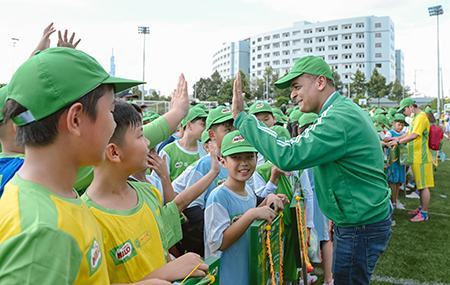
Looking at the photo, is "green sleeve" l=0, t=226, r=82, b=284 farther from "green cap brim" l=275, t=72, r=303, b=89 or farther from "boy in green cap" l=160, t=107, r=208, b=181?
"boy in green cap" l=160, t=107, r=208, b=181

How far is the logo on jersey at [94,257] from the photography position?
4.19 feet

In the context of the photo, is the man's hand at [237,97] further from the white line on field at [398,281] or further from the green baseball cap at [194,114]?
the white line on field at [398,281]

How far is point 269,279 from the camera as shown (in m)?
2.91

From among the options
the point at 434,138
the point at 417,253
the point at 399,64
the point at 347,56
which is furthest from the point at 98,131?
the point at 399,64

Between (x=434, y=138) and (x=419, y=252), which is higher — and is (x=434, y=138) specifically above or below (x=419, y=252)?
above

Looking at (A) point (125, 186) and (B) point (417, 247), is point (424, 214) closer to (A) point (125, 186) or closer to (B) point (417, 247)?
(B) point (417, 247)

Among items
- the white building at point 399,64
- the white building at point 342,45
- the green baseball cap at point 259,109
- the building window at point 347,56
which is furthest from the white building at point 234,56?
the green baseball cap at point 259,109

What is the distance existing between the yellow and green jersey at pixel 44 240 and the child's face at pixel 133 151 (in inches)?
25.1

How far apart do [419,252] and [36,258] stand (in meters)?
6.45

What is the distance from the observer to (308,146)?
286 centimetres

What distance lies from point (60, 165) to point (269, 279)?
6.61 feet

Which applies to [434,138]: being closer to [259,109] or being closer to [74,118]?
[259,109]

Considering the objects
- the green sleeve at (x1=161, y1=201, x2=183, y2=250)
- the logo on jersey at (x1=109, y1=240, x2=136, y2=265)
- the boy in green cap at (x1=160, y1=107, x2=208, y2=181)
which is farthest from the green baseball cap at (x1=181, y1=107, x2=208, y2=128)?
the logo on jersey at (x1=109, y1=240, x2=136, y2=265)

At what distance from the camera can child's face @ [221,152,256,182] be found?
10.0ft
